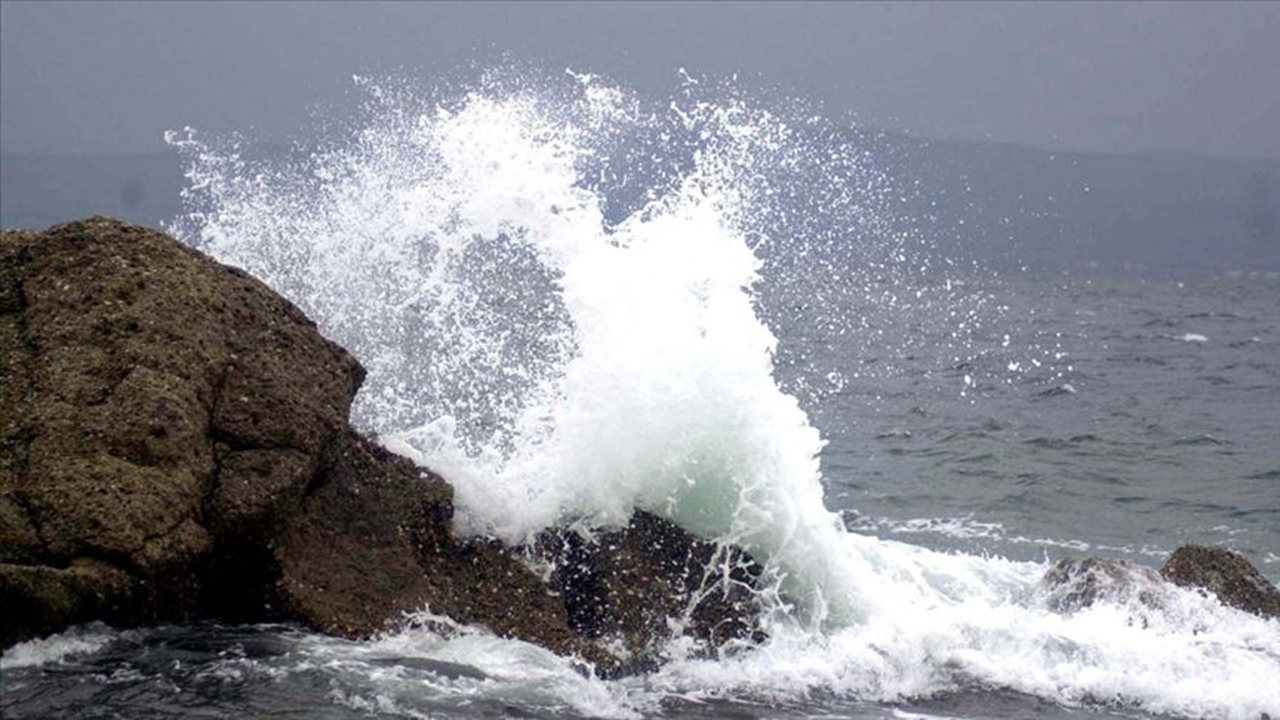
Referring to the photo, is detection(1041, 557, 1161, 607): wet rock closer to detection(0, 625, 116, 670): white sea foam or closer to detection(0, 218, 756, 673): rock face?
detection(0, 218, 756, 673): rock face

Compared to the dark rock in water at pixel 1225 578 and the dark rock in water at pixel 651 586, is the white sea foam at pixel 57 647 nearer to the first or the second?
the dark rock in water at pixel 651 586

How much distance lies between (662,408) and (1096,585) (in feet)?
→ 10.4

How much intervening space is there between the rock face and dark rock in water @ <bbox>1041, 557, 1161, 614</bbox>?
2.72m

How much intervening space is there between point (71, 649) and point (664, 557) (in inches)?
127

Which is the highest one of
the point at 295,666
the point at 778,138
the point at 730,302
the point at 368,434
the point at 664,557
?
the point at 778,138

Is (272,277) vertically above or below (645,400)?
above

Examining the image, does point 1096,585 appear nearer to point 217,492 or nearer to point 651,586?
point 651,586

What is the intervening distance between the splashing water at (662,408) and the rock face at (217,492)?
16.5 inches

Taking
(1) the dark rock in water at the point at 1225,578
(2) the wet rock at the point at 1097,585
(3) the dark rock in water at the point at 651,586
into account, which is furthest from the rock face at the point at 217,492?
(1) the dark rock in water at the point at 1225,578

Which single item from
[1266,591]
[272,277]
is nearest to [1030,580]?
[1266,591]

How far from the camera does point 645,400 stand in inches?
357

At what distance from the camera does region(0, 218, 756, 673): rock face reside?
256 inches

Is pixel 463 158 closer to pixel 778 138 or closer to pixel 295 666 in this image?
pixel 778 138

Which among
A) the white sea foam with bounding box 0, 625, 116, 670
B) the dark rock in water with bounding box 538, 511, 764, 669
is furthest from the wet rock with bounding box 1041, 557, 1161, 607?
the white sea foam with bounding box 0, 625, 116, 670
